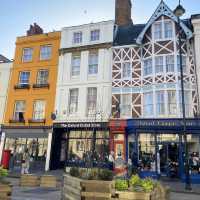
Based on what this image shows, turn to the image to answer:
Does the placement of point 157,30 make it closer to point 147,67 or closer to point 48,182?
point 147,67

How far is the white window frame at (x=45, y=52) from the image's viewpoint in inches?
1055

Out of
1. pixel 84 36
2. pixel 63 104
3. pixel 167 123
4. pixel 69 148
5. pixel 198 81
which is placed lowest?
pixel 69 148

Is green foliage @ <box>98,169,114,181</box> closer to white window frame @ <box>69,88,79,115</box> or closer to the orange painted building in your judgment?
white window frame @ <box>69,88,79,115</box>

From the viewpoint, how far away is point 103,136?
2273 centimetres

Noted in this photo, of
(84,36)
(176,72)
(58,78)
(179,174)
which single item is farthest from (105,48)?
(179,174)

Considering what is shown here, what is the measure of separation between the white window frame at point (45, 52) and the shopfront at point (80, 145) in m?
7.60

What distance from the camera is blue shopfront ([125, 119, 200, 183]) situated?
19.6 meters

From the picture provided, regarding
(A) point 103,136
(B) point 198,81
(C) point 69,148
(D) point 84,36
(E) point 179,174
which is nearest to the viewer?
(E) point 179,174

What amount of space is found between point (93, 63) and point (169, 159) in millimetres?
11279

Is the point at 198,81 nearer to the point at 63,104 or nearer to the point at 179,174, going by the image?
the point at 179,174

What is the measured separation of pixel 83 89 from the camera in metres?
24.2

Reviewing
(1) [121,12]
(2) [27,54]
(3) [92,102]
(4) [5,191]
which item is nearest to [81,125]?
(3) [92,102]

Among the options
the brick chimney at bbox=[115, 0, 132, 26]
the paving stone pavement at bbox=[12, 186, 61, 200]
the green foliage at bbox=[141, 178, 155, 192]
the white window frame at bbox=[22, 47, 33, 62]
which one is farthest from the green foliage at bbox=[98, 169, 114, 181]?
the brick chimney at bbox=[115, 0, 132, 26]

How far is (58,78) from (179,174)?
1404 centimetres
